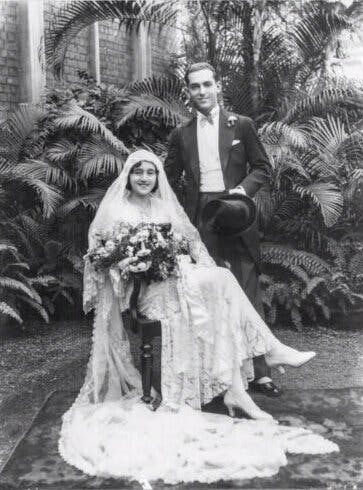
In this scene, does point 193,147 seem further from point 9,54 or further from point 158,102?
point 9,54

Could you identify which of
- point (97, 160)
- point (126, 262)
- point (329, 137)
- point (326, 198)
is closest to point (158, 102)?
point (97, 160)

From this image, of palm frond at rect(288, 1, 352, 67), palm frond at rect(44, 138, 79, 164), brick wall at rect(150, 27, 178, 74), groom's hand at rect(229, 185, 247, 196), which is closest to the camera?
groom's hand at rect(229, 185, 247, 196)

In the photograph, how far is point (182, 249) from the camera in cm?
416

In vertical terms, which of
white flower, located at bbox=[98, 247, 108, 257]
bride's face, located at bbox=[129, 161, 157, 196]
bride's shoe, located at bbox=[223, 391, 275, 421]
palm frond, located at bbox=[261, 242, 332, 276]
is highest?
bride's face, located at bbox=[129, 161, 157, 196]

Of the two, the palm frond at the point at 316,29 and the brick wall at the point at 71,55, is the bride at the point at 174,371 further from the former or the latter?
the palm frond at the point at 316,29

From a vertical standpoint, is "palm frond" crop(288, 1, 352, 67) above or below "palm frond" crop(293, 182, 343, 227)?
above

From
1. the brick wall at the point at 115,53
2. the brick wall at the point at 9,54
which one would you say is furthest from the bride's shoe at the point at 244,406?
the brick wall at the point at 115,53

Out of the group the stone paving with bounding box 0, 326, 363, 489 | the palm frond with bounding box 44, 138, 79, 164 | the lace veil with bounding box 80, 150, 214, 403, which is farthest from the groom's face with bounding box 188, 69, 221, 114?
the palm frond with bounding box 44, 138, 79, 164

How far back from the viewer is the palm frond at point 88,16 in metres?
7.00

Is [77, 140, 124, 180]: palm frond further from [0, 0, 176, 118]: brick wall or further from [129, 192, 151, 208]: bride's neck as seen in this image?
[129, 192, 151, 208]: bride's neck

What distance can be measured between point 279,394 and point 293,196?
2984 mm

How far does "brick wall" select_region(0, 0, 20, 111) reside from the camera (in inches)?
276

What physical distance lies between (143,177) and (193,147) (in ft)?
1.59

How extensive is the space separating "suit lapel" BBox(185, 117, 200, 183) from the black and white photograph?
21 mm
